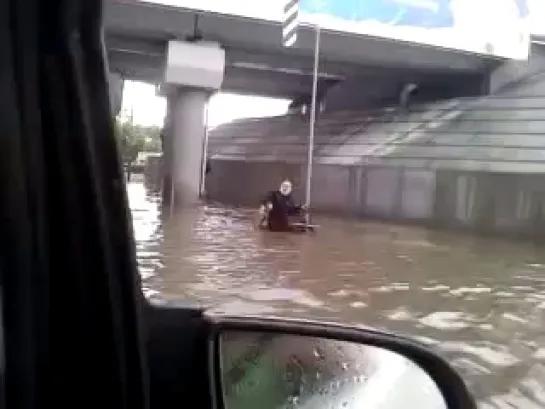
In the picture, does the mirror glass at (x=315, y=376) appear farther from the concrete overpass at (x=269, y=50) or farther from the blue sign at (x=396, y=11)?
the blue sign at (x=396, y=11)

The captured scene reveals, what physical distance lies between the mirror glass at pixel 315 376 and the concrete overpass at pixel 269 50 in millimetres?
14807

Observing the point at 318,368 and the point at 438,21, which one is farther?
the point at 438,21

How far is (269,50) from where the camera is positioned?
801 inches

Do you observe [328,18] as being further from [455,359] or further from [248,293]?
[455,359]

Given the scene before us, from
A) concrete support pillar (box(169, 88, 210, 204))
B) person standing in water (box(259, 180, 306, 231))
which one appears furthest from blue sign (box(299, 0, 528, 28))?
concrete support pillar (box(169, 88, 210, 204))

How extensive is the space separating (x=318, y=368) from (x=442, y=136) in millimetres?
18690

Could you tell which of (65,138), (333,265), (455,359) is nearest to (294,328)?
(65,138)

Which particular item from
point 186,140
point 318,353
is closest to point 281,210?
point 186,140

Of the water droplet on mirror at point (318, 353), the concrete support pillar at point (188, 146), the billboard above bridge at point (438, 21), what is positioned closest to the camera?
the water droplet on mirror at point (318, 353)

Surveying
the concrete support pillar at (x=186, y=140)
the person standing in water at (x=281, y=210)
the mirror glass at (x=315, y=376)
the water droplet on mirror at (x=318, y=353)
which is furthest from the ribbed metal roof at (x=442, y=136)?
the water droplet on mirror at (x=318, y=353)

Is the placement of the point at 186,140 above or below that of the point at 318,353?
above

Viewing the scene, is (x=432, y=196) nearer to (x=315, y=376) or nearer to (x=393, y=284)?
(x=393, y=284)

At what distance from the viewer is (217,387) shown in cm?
146

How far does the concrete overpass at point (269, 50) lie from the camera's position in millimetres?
18078
